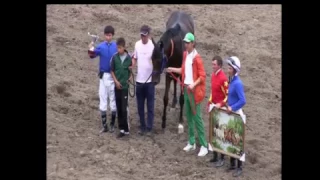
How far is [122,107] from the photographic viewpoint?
374 inches

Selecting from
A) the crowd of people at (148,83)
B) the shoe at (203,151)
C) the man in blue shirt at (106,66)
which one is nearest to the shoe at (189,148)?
the crowd of people at (148,83)

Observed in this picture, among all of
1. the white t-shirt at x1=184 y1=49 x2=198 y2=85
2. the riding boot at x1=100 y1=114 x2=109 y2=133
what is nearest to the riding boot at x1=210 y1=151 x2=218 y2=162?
the white t-shirt at x1=184 y1=49 x2=198 y2=85

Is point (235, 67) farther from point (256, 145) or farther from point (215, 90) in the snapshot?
point (256, 145)

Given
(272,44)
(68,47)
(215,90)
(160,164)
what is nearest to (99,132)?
(160,164)

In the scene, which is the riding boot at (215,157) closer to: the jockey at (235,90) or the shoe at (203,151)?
the shoe at (203,151)

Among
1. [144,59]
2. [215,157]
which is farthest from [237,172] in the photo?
[144,59]

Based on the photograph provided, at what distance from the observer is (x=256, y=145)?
952cm

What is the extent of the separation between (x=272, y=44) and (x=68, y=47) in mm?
5060

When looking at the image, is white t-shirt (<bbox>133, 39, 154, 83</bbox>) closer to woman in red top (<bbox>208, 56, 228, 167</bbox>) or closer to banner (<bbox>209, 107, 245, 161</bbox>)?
woman in red top (<bbox>208, 56, 228, 167</bbox>)

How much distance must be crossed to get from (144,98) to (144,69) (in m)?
0.55

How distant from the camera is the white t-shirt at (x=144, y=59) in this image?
30.6ft

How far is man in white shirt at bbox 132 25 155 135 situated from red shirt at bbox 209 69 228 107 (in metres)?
1.28

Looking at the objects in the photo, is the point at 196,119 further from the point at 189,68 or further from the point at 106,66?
the point at 106,66

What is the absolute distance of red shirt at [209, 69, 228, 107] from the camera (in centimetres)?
849
